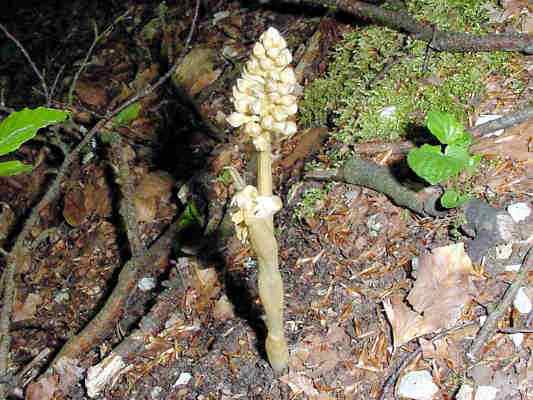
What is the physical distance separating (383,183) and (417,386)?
97 centimetres

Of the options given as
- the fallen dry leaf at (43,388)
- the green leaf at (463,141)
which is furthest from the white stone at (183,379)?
the green leaf at (463,141)

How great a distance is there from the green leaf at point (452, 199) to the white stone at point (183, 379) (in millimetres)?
1372

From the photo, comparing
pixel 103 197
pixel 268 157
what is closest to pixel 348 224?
pixel 268 157

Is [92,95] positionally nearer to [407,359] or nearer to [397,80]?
[397,80]

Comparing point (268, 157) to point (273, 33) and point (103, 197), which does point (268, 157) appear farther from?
point (103, 197)

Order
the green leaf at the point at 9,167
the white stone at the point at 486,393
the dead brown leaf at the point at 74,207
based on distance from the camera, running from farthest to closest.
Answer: the dead brown leaf at the point at 74,207, the white stone at the point at 486,393, the green leaf at the point at 9,167

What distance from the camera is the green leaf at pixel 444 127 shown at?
97.7 inches

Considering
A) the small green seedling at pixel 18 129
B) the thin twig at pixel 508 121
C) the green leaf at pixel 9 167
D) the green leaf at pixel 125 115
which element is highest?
the small green seedling at pixel 18 129

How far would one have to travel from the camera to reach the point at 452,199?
2422 mm

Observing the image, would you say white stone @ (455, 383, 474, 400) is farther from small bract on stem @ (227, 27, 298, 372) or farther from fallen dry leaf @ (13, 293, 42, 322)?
fallen dry leaf @ (13, 293, 42, 322)

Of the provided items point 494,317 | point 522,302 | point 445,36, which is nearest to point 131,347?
point 494,317

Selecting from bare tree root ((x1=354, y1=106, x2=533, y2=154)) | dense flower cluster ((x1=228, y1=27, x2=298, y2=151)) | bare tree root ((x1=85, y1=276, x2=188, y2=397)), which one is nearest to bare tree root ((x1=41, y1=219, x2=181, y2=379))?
bare tree root ((x1=85, y1=276, x2=188, y2=397))

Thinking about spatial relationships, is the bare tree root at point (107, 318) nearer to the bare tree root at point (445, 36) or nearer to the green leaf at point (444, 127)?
the green leaf at point (444, 127)

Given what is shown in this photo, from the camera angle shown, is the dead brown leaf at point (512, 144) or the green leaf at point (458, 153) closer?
the green leaf at point (458, 153)
